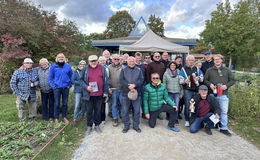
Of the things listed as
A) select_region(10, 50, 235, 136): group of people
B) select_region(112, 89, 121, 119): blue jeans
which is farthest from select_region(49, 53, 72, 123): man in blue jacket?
select_region(112, 89, 121, 119): blue jeans

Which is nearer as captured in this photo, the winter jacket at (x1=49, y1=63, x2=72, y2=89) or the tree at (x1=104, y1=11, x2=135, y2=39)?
the winter jacket at (x1=49, y1=63, x2=72, y2=89)

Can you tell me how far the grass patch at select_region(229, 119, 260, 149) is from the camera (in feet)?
12.4

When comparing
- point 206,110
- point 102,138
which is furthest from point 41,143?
point 206,110

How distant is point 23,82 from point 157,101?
3.28 metres

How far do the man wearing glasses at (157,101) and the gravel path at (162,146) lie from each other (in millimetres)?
382

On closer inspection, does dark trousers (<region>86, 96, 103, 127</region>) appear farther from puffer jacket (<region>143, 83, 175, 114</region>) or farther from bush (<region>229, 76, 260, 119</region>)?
bush (<region>229, 76, 260, 119</region>)

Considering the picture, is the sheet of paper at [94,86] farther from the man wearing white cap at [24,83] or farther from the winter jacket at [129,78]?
the man wearing white cap at [24,83]

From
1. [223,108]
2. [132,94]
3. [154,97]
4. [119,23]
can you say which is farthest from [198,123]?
[119,23]

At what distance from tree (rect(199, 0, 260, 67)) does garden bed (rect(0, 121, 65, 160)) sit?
22526 mm

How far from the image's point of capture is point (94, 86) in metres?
3.72

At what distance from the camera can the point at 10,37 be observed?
25.0 ft

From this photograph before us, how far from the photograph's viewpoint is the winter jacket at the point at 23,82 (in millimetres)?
4050

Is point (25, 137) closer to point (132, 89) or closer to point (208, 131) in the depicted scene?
point (132, 89)

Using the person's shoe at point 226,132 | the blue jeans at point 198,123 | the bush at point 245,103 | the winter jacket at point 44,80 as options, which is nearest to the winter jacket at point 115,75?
the winter jacket at point 44,80
